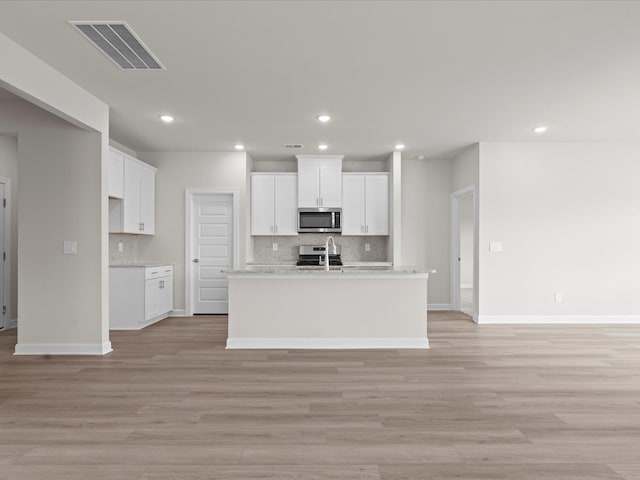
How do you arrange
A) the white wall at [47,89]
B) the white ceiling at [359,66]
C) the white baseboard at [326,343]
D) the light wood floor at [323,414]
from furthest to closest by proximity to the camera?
the white baseboard at [326,343], the white wall at [47,89], the white ceiling at [359,66], the light wood floor at [323,414]

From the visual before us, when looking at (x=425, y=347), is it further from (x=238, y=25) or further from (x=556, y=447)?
(x=238, y=25)

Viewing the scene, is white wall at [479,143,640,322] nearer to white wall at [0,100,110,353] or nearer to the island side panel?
the island side panel

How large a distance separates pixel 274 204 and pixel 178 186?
159 cm

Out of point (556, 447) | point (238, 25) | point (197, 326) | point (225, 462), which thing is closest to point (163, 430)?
point (225, 462)

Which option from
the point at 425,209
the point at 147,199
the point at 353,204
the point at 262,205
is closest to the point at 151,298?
the point at 147,199

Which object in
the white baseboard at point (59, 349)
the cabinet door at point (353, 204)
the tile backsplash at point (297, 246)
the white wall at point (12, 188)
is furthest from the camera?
the tile backsplash at point (297, 246)

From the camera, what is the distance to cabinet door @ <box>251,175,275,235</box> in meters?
7.19

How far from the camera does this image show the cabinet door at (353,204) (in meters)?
7.24

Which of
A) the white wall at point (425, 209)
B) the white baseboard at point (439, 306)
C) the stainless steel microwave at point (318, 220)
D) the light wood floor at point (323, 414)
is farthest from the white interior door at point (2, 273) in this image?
the white baseboard at point (439, 306)

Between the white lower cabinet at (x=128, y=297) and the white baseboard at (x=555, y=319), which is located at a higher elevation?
the white lower cabinet at (x=128, y=297)

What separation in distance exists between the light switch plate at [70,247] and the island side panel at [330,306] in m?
1.64

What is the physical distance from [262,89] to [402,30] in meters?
1.64

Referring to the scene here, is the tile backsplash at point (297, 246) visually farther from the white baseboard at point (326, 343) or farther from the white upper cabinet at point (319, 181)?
the white baseboard at point (326, 343)

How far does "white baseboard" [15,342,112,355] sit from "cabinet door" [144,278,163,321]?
1.37 metres
